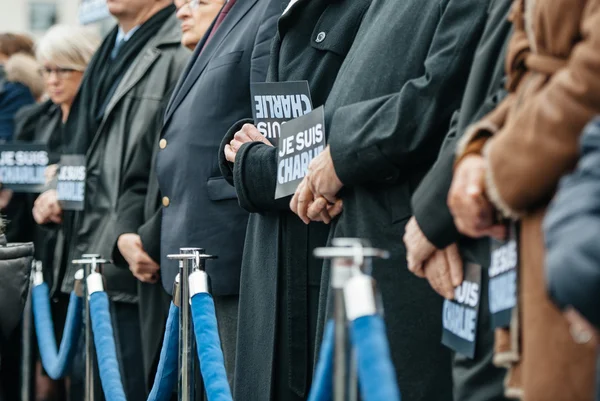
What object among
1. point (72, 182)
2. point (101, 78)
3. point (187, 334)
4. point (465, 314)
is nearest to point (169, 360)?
point (187, 334)

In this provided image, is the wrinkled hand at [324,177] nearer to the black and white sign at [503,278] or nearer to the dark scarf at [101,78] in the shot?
the black and white sign at [503,278]

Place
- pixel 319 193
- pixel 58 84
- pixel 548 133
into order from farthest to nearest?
1. pixel 58 84
2. pixel 319 193
3. pixel 548 133

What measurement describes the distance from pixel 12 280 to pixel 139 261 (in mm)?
1053

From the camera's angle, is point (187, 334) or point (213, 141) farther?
point (213, 141)

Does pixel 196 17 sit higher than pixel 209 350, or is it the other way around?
pixel 196 17

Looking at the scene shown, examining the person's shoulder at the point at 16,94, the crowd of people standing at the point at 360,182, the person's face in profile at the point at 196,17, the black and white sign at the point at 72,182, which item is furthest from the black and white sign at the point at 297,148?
the person's shoulder at the point at 16,94

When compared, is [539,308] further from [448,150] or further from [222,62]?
[222,62]

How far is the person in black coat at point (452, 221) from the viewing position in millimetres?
2756

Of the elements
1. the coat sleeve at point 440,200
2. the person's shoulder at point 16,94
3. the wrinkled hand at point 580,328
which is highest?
the person's shoulder at point 16,94

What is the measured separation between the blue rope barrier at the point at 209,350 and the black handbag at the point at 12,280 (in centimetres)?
94

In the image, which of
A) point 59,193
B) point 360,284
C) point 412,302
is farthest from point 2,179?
point 360,284

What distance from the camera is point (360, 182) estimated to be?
3334mm

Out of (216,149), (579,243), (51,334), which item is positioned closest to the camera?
(579,243)

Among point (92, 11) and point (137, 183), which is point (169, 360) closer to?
point (137, 183)
